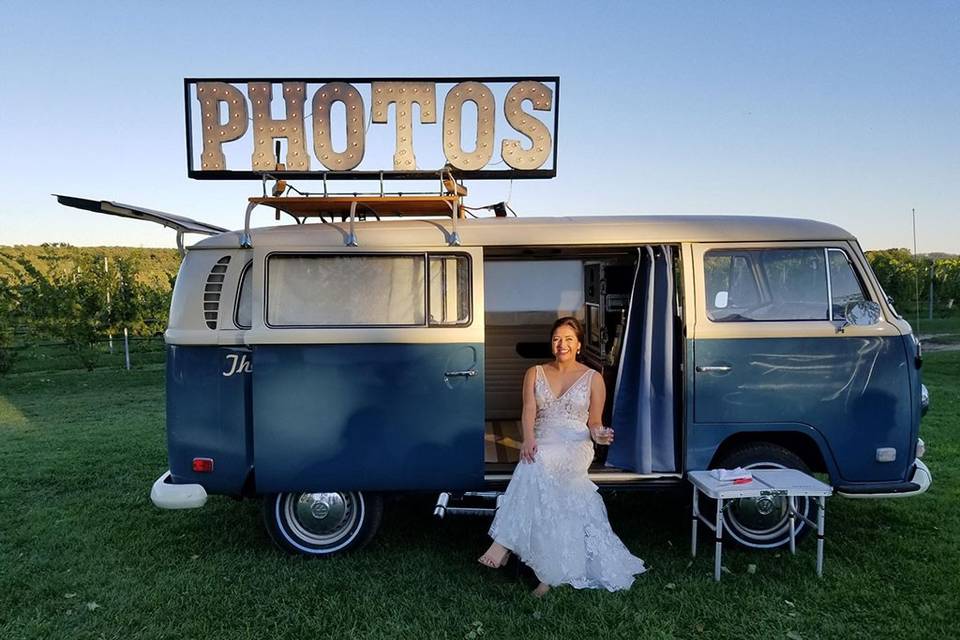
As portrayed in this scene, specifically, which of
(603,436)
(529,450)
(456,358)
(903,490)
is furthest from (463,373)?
(903,490)

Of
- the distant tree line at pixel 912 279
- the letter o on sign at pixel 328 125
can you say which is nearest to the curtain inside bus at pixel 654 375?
the letter o on sign at pixel 328 125

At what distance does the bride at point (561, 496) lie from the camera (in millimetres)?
4344

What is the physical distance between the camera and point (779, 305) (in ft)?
15.8

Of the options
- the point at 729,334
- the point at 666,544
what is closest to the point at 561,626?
the point at 666,544

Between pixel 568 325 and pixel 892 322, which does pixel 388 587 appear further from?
pixel 892 322

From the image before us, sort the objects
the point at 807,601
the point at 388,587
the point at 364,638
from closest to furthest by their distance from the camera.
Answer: the point at 364,638
the point at 807,601
the point at 388,587

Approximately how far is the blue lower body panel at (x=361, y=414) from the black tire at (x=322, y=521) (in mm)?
214

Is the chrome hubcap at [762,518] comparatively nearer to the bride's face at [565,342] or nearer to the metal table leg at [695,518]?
the metal table leg at [695,518]

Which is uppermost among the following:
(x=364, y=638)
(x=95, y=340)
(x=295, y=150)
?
(x=295, y=150)

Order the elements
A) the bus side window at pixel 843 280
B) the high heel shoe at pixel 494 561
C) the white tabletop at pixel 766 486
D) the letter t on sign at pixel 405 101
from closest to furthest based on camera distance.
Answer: the white tabletop at pixel 766 486 → the high heel shoe at pixel 494 561 → the bus side window at pixel 843 280 → the letter t on sign at pixel 405 101

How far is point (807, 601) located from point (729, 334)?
171cm

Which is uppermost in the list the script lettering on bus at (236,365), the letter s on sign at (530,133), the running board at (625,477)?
the letter s on sign at (530,133)

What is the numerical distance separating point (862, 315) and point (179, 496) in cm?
476

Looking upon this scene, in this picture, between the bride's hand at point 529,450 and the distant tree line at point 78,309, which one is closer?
the bride's hand at point 529,450
